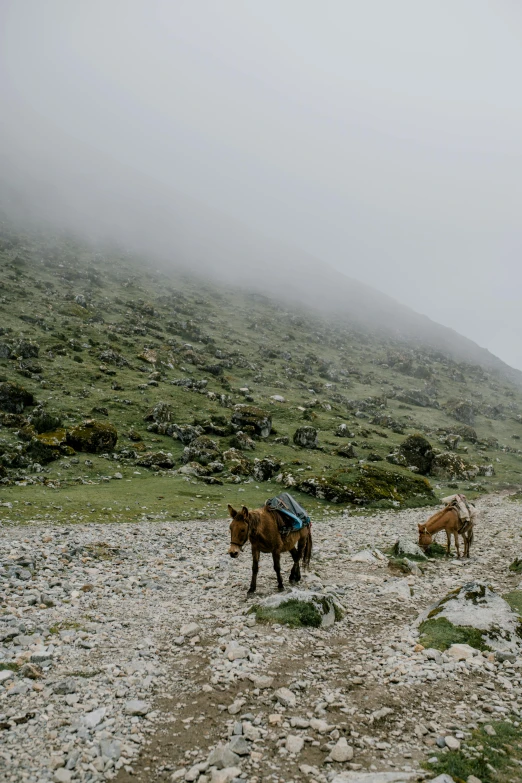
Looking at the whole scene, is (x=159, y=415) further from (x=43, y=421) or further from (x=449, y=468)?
(x=449, y=468)

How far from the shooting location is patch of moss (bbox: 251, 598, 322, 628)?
35.0ft

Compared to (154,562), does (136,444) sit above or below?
below

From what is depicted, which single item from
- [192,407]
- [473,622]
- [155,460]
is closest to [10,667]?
[473,622]

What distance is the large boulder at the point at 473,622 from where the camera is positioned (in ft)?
30.9

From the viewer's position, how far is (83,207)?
7426 inches

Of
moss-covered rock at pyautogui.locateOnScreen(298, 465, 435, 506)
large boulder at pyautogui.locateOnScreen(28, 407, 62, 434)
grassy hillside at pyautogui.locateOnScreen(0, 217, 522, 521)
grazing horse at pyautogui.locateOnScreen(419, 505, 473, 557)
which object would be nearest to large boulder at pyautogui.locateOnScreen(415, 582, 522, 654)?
grazing horse at pyautogui.locateOnScreen(419, 505, 473, 557)

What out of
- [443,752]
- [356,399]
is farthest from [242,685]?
[356,399]

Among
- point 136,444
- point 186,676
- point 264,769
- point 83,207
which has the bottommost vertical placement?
point 136,444

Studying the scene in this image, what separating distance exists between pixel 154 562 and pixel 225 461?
2008cm

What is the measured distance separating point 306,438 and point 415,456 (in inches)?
498

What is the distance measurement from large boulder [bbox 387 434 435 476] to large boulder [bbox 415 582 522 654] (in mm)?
35552

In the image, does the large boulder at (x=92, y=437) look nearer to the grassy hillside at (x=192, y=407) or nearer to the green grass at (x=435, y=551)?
the grassy hillside at (x=192, y=407)

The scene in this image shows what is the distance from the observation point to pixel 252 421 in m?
44.9

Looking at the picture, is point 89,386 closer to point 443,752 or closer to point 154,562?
point 154,562
